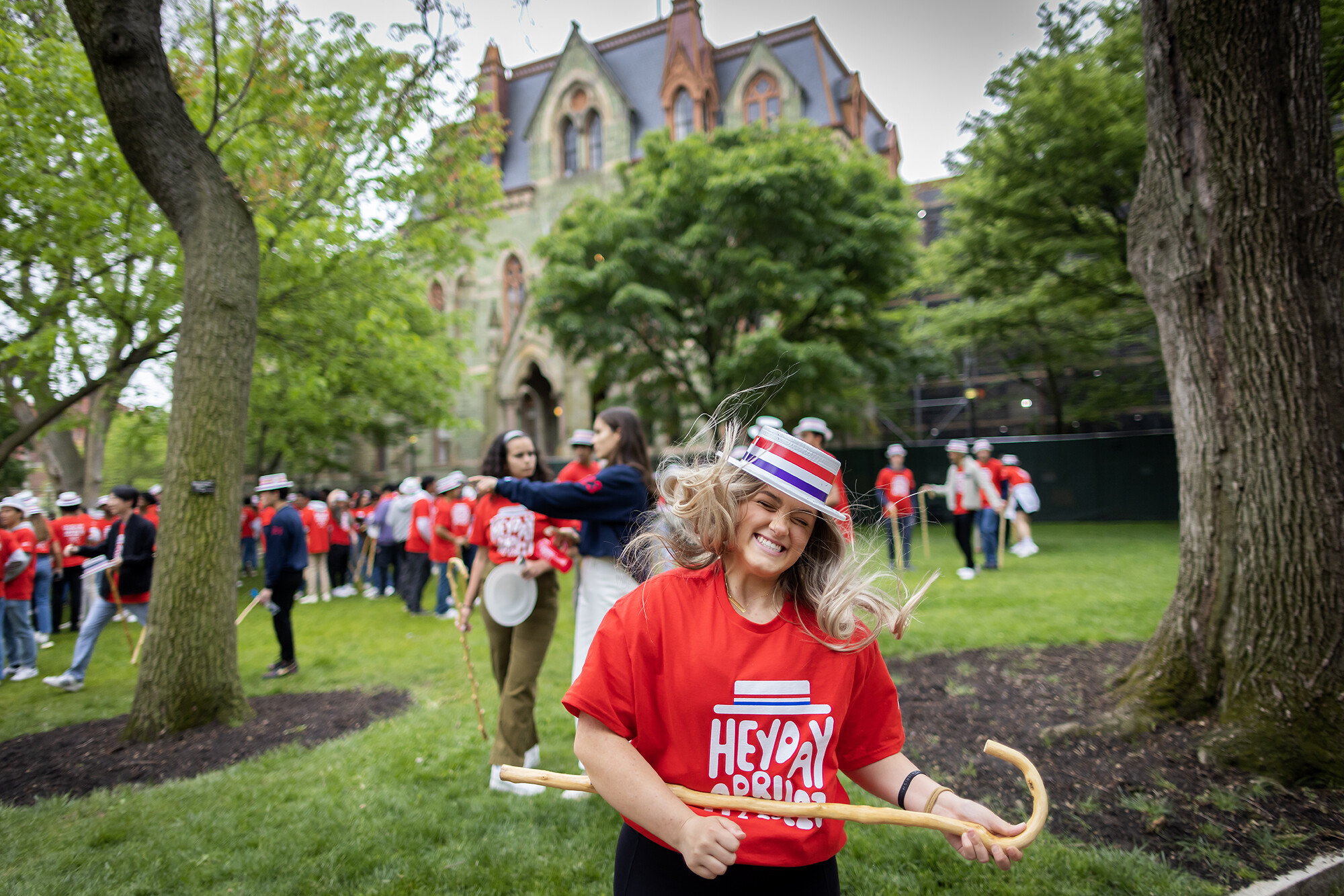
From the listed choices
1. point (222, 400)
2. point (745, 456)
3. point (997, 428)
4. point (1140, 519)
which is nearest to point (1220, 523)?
point (745, 456)

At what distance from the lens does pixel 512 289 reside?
120 ft

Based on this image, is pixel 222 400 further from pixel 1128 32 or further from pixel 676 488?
pixel 1128 32

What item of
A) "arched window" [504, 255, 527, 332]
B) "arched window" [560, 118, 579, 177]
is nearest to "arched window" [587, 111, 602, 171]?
"arched window" [560, 118, 579, 177]

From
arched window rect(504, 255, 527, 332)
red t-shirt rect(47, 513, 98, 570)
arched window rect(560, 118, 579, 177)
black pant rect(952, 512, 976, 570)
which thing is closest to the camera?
red t-shirt rect(47, 513, 98, 570)

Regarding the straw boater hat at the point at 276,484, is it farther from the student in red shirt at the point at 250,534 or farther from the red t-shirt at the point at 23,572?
the student in red shirt at the point at 250,534

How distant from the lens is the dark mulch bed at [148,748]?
4992 mm

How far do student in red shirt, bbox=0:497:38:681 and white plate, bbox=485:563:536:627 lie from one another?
271 inches

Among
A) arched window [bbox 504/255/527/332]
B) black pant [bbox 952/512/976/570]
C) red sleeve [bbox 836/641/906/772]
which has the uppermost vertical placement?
arched window [bbox 504/255/527/332]

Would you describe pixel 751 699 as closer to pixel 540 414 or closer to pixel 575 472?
pixel 575 472

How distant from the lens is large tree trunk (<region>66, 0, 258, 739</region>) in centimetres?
567

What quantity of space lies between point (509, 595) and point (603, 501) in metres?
0.89

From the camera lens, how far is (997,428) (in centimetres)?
3156

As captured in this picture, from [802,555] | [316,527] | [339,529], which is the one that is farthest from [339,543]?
[802,555]

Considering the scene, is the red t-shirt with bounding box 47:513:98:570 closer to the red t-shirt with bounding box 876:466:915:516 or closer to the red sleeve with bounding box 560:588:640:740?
the red t-shirt with bounding box 876:466:915:516
